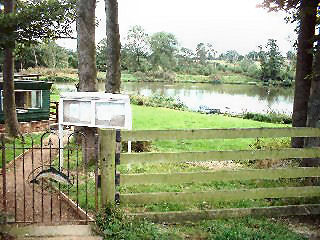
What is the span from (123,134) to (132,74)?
7734 centimetres

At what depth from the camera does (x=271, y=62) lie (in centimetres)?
7594

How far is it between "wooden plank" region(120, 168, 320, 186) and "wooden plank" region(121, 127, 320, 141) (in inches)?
21.4

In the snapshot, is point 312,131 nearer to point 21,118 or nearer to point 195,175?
point 195,175

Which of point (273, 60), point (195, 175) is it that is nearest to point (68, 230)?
point (195, 175)

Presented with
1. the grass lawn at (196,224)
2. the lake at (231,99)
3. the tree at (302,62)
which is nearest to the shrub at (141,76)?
the lake at (231,99)

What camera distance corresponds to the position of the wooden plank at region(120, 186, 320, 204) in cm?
560

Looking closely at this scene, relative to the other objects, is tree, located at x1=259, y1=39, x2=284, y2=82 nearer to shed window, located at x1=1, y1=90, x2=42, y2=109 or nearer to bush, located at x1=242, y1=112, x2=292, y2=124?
bush, located at x1=242, y1=112, x2=292, y2=124

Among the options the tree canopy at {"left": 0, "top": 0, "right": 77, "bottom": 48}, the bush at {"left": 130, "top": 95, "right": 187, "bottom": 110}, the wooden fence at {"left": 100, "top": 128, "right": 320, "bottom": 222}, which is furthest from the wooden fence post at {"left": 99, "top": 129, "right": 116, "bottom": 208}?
the bush at {"left": 130, "top": 95, "right": 187, "bottom": 110}

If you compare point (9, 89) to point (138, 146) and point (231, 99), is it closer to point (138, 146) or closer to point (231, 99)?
point (138, 146)

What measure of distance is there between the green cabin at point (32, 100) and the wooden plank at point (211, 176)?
14573 millimetres

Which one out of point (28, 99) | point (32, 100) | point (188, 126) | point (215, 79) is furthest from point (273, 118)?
point (215, 79)

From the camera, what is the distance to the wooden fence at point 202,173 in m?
5.41

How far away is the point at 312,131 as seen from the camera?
5801 millimetres

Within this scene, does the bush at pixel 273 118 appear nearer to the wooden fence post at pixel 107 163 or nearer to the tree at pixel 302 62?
the tree at pixel 302 62
